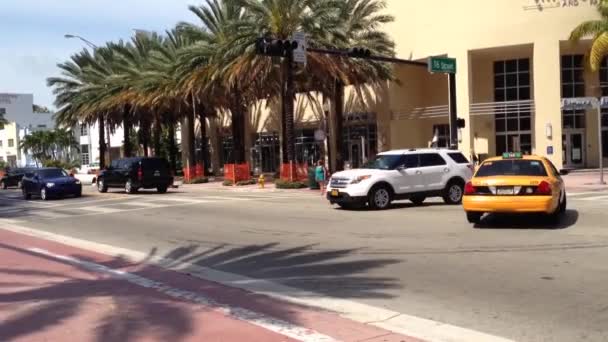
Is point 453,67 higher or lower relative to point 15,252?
higher

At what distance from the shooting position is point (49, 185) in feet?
93.4

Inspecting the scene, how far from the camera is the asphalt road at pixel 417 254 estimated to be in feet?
22.7

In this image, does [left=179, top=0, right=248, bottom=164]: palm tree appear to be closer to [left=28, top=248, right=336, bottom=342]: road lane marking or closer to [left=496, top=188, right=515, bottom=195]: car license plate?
[left=496, top=188, right=515, bottom=195]: car license plate

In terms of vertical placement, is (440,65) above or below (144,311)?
above

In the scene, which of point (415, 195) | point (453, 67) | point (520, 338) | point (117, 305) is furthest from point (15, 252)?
point (453, 67)

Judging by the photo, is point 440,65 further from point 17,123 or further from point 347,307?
point 17,123

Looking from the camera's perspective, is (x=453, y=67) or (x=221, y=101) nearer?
(x=453, y=67)

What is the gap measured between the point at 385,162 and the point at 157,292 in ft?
38.0

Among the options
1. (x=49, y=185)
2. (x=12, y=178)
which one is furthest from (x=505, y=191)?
(x=12, y=178)

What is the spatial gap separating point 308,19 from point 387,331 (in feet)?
89.8

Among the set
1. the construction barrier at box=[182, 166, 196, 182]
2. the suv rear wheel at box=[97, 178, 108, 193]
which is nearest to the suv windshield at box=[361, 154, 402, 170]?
the suv rear wheel at box=[97, 178, 108, 193]

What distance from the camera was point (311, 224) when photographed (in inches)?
607

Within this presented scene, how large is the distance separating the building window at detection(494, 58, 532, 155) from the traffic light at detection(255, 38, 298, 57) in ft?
72.7

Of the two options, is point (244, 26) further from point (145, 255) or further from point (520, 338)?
point (520, 338)
